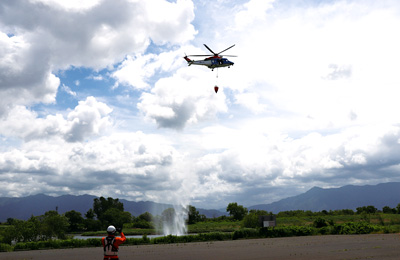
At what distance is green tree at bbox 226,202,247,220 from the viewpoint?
123 metres

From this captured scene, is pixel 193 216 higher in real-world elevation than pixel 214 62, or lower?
lower

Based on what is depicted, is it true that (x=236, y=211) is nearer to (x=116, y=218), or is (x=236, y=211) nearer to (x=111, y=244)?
(x=116, y=218)

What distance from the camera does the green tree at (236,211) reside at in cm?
12298

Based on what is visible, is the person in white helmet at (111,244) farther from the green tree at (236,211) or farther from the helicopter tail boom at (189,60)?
the green tree at (236,211)

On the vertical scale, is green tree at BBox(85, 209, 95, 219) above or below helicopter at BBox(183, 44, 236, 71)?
below

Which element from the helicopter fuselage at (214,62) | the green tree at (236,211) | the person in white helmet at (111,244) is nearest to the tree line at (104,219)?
the green tree at (236,211)

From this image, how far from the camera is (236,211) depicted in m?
124

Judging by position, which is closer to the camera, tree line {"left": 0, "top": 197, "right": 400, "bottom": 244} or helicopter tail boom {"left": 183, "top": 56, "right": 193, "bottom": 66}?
helicopter tail boom {"left": 183, "top": 56, "right": 193, "bottom": 66}

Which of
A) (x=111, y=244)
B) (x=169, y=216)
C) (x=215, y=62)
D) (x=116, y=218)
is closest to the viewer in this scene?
(x=111, y=244)

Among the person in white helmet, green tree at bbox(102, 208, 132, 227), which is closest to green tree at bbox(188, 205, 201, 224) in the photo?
green tree at bbox(102, 208, 132, 227)

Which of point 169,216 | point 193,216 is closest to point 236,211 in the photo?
point 193,216

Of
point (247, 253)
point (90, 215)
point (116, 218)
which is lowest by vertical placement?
point (116, 218)

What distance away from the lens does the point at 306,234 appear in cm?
5497

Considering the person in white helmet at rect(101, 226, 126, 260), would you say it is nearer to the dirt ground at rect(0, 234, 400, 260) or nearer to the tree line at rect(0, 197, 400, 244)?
the dirt ground at rect(0, 234, 400, 260)
